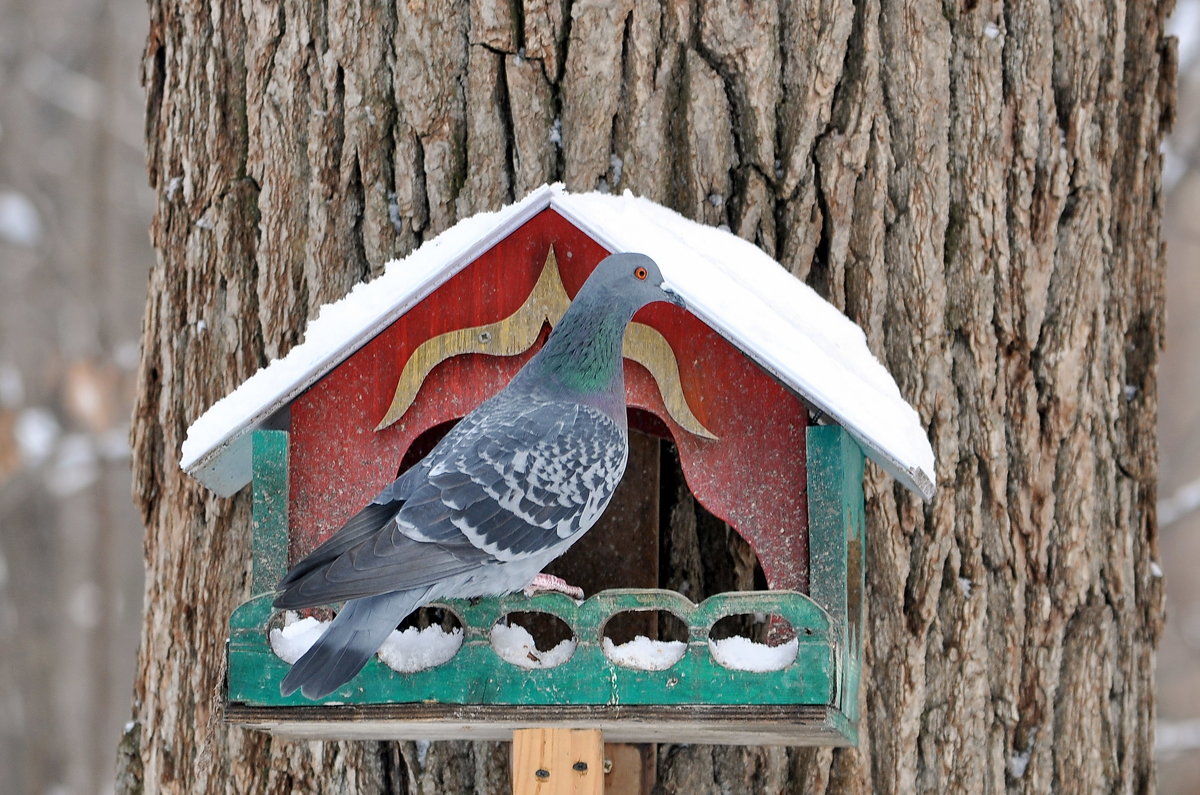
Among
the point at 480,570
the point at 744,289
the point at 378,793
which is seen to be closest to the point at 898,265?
the point at 744,289

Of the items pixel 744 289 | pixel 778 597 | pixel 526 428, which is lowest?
pixel 778 597

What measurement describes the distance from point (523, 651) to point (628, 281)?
0.67 metres

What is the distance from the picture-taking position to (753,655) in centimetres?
264

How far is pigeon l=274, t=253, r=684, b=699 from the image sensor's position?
247cm

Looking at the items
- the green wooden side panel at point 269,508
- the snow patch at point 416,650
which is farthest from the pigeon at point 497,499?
the green wooden side panel at point 269,508

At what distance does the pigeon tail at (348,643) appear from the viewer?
8.02ft

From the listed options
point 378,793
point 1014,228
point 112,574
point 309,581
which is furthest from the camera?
point 112,574

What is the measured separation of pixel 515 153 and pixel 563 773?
4.74 ft

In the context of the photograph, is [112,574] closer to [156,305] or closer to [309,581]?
[156,305]

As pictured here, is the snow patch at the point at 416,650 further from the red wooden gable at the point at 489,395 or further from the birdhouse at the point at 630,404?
the red wooden gable at the point at 489,395

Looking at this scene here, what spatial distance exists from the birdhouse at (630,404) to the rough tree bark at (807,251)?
1.67 feet

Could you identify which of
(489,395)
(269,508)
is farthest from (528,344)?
(269,508)

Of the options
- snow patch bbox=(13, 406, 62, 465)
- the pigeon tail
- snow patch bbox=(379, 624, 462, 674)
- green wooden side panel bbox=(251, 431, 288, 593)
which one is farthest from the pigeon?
snow patch bbox=(13, 406, 62, 465)

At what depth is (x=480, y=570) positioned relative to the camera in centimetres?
259
